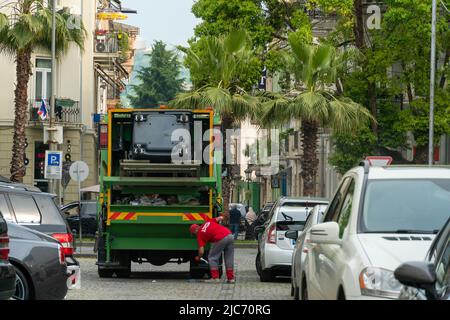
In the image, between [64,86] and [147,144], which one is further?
[64,86]

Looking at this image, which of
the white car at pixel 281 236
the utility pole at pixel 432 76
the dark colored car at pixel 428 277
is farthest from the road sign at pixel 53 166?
the dark colored car at pixel 428 277

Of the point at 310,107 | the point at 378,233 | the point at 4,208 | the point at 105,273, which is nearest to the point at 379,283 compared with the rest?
the point at 378,233

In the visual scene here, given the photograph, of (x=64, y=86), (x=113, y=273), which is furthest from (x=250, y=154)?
(x=113, y=273)

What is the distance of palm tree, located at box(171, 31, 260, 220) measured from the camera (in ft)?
146

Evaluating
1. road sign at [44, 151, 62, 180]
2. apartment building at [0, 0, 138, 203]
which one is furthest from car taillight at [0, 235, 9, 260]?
apartment building at [0, 0, 138, 203]

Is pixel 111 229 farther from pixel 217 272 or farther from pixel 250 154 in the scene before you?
pixel 250 154

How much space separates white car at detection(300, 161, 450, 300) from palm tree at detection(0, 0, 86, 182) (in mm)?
34873

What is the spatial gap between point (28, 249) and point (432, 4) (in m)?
31.7

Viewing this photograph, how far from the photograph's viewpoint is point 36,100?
59.9m

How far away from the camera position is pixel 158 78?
105 m

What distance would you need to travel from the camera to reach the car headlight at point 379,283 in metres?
9.29

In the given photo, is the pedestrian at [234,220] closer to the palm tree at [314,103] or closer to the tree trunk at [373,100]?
the tree trunk at [373,100]

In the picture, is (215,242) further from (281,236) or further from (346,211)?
(346,211)

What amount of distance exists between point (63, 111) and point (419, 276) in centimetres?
5461
